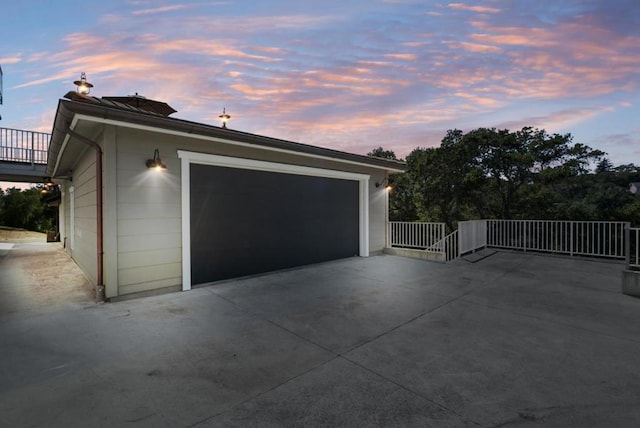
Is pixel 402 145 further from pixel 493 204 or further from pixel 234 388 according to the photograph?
pixel 234 388

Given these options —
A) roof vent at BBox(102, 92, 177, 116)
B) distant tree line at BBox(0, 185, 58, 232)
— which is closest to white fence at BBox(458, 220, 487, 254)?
roof vent at BBox(102, 92, 177, 116)

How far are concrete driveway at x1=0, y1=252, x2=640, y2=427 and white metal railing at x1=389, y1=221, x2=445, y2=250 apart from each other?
3.38m

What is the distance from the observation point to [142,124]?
4035 millimetres

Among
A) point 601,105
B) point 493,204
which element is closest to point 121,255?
point 601,105

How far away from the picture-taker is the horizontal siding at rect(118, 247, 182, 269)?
13.9ft

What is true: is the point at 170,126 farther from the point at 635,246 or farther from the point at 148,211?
the point at 635,246

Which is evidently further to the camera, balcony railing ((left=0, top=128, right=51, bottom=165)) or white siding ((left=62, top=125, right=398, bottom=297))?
balcony railing ((left=0, top=128, right=51, bottom=165))

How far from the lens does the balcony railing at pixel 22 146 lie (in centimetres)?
1161

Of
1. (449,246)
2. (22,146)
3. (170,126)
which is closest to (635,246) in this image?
(449,246)

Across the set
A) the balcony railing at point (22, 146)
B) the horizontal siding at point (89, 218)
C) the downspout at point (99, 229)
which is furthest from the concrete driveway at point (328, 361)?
the balcony railing at point (22, 146)

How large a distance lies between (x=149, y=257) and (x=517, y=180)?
1367 cm

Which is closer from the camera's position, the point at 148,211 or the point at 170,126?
the point at 170,126

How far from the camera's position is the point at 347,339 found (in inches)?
116

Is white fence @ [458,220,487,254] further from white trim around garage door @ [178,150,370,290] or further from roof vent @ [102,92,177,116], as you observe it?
roof vent @ [102,92,177,116]
